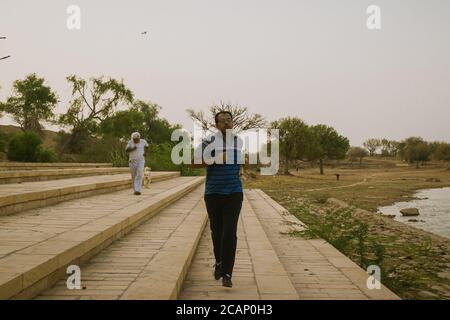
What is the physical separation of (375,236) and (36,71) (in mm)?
39894

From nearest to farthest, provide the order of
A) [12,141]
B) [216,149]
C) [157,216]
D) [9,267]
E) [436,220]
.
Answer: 1. [9,267]
2. [216,149]
3. [157,216]
4. [436,220]
5. [12,141]

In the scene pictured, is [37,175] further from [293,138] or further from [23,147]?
[293,138]

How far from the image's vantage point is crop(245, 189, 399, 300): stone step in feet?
13.3

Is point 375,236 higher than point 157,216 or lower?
lower

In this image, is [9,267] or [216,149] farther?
[216,149]

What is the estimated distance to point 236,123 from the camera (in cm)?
3856

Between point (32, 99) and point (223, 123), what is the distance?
134ft

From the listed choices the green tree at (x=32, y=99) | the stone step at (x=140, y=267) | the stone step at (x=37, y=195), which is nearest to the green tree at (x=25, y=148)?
the stone step at (x=37, y=195)

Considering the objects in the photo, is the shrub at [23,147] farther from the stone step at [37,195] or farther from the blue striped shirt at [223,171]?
the blue striped shirt at [223,171]

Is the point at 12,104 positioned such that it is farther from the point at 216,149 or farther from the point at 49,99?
the point at 216,149

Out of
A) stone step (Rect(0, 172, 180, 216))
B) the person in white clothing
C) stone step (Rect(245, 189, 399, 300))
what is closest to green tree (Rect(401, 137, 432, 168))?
the person in white clothing

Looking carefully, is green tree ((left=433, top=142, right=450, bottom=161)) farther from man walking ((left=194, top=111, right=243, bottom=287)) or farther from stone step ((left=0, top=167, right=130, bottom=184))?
man walking ((left=194, top=111, right=243, bottom=287))

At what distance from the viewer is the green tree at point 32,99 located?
1570 inches
